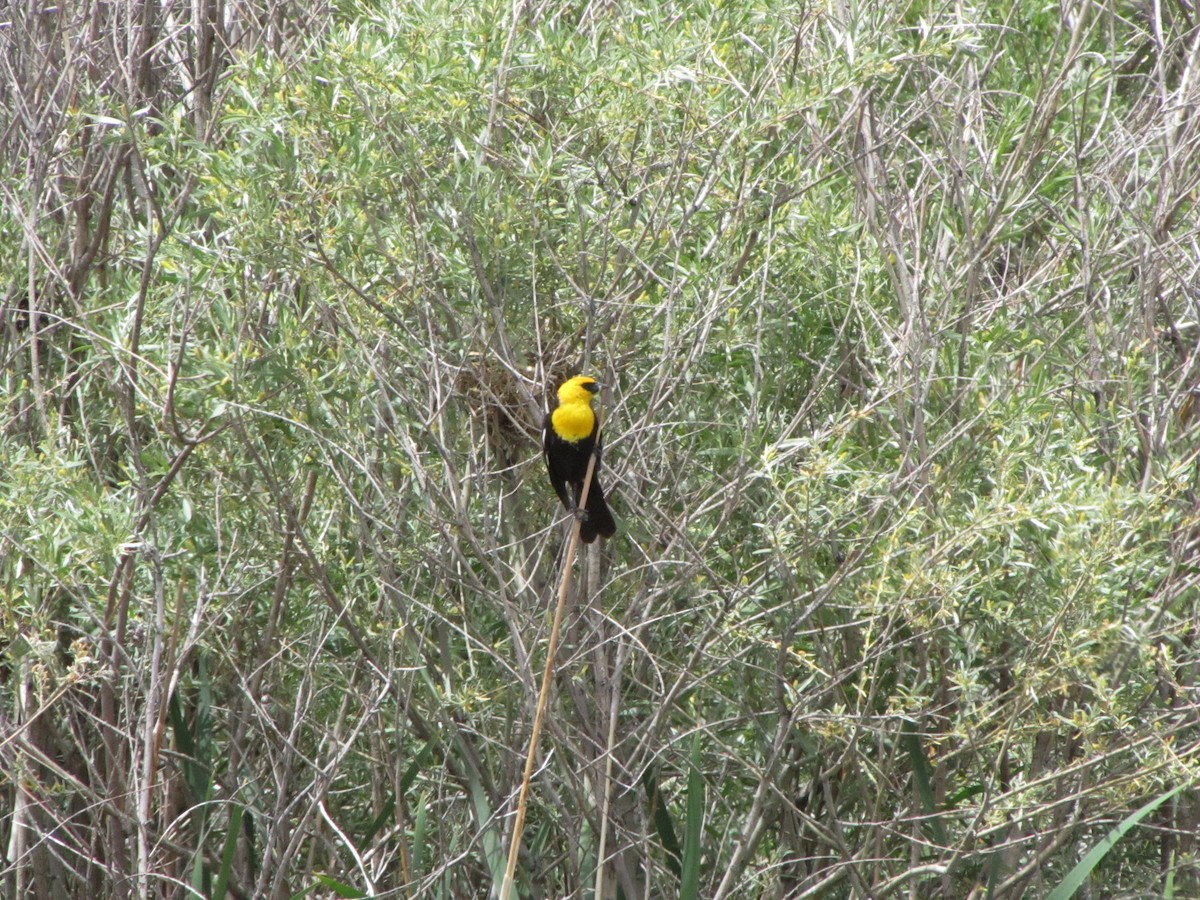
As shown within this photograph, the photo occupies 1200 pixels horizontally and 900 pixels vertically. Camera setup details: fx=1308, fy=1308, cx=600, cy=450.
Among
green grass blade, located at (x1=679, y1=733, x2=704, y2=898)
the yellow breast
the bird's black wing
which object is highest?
the yellow breast

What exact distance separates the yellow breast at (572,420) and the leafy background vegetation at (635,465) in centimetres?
13

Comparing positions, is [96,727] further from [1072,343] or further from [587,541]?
[1072,343]

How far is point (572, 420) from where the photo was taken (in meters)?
3.32

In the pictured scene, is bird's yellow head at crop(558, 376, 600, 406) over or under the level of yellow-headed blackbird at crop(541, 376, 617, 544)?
over

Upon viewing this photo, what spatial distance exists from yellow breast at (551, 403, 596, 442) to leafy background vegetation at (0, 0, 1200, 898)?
0.13 meters

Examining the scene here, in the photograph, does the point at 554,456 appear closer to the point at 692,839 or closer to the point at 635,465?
the point at 635,465

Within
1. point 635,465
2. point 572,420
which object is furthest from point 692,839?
point 572,420

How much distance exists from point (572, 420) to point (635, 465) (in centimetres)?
26

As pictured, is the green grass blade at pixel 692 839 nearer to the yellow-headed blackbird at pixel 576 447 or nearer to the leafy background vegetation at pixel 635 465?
the leafy background vegetation at pixel 635 465

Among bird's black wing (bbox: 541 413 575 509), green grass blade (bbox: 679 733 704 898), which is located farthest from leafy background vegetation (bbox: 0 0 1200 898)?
bird's black wing (bbox: 541 413 575 509)

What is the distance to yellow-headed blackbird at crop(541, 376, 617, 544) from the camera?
10.8ft

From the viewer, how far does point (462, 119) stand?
3.26 meters

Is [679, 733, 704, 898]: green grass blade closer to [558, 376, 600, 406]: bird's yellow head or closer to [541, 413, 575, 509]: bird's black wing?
[541, 413, 575, 509]: bird's black wing

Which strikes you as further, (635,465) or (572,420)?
(635,465)
